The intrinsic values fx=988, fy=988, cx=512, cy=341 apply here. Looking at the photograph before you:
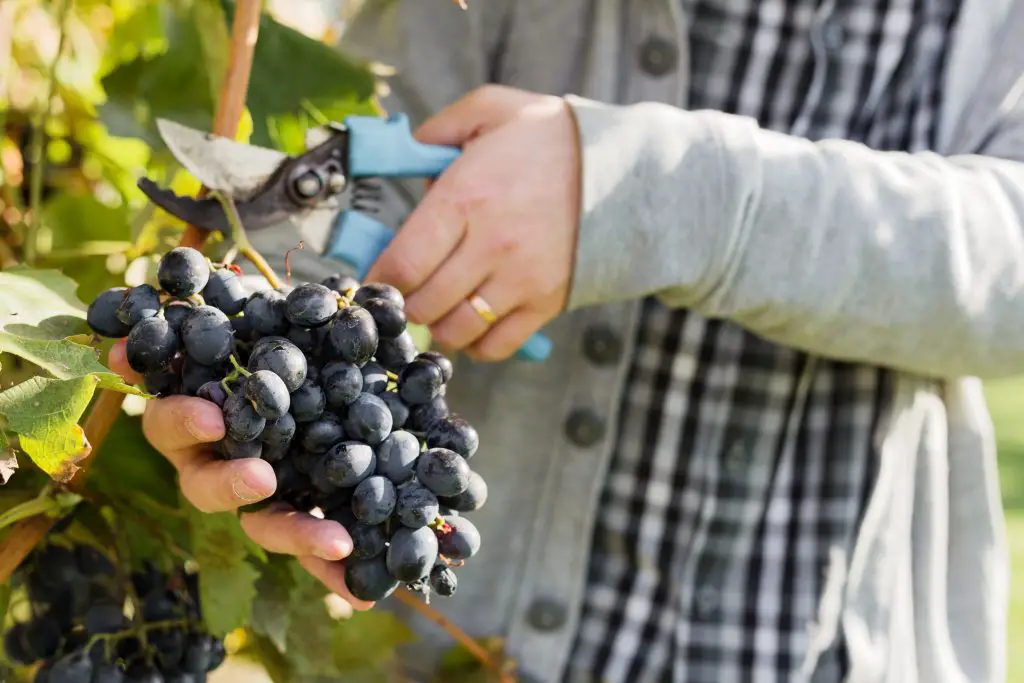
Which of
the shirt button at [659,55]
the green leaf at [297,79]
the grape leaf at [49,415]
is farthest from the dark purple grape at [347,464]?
the shirt button at [659,55]

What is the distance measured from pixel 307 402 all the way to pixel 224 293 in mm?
76

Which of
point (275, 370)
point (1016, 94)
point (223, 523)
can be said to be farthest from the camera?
point (1016, 94)

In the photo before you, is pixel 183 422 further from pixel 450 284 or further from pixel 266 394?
pixel 450 284

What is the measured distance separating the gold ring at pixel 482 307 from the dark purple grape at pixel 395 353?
5.3 inches

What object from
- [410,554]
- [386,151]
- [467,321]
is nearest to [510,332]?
[467,321]

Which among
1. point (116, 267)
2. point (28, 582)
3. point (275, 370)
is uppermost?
point (275, 370)

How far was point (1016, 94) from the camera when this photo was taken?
2.39 ft

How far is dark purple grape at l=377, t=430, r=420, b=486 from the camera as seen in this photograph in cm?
45

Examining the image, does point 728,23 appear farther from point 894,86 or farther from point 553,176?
point 553,176

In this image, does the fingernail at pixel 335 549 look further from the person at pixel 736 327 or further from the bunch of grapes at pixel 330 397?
the person at pixel 736 327

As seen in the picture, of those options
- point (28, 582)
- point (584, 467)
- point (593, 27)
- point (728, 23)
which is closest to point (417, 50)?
point (593, 27)

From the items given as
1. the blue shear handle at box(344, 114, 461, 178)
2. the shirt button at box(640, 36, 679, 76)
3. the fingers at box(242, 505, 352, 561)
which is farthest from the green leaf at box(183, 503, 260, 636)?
the shirt button at box(640, 36, 679, 76)

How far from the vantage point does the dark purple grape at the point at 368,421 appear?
1.49ft

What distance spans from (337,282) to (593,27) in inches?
15.5
